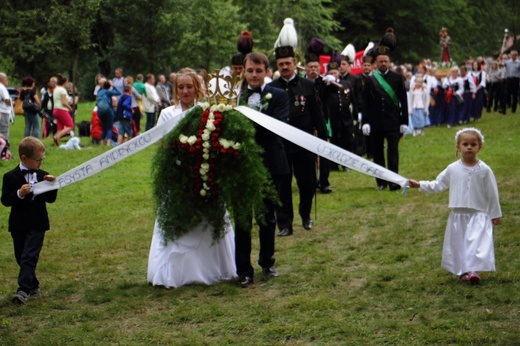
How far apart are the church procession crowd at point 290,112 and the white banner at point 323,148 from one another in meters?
0.28

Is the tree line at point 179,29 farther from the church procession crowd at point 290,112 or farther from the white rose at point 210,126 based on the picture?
the white rose at point 210,126

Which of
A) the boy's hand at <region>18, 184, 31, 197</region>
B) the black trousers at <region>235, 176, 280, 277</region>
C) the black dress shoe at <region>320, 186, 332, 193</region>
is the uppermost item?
the boy's hand at <region>18, 184, 31, 197</region>

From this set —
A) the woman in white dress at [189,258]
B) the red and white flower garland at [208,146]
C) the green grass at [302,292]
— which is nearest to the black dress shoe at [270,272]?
the green grass at [302,292]

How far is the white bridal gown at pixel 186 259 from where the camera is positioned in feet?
30.0

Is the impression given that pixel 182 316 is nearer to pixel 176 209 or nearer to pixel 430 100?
pixel 176 209

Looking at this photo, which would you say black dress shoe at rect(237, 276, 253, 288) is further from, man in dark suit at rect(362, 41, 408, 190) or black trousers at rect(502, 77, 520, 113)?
black trousers at rect(502, 77, 520, 113)

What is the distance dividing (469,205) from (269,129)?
211 cm

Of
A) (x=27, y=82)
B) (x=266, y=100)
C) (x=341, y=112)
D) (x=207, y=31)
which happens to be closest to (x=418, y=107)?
(x=207, y=31)

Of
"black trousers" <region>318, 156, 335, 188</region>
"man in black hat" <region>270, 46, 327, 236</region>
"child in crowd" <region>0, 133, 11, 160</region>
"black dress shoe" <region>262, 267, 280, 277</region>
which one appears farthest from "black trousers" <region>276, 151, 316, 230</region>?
"child in crowd" <region>0, 133, 11, 160</region>

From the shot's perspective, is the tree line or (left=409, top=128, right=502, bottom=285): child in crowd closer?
(left=409, top=128, right=502, bottom=285): child in crowd

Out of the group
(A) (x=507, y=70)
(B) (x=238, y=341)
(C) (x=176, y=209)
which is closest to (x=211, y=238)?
(C) (x=176, y=209)

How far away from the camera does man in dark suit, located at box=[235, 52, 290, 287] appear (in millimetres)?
9141

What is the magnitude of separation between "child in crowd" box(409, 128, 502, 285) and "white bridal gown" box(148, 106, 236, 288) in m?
2.25

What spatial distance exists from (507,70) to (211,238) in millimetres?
26741
